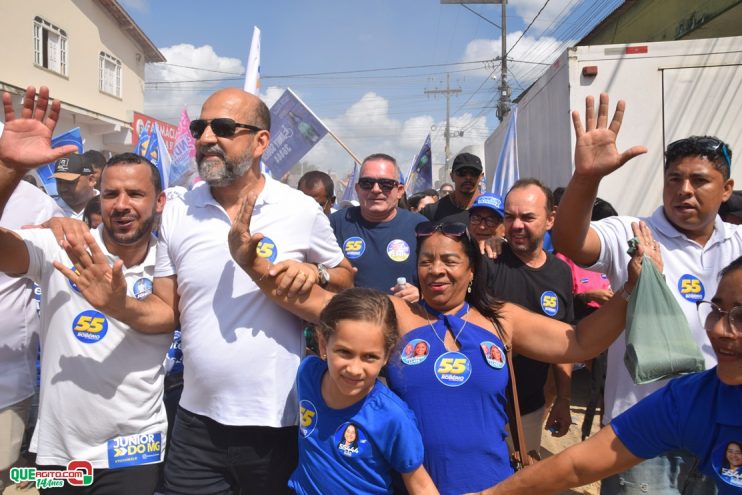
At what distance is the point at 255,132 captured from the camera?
2.42 metres

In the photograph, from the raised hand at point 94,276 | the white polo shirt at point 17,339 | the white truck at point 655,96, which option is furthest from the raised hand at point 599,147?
the white truck at point 655,96

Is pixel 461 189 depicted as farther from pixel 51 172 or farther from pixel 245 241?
pixel 51 172

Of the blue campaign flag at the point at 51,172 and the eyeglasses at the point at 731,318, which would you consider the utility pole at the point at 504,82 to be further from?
the eyeglasses at the point at 731,318

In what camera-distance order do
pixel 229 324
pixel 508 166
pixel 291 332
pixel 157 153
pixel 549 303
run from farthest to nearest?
pixel 508 166 < pixel 157 153 < pixel 549 303 < pixel 291 332 < pixel 229 324

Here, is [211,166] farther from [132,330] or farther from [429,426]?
[429,426]

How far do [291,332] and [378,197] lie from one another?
183 centimetres

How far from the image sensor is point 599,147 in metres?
2.09

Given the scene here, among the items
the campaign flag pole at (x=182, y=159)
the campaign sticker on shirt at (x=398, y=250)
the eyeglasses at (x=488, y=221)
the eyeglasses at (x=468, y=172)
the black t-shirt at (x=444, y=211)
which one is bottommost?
the campaign sticker on shirt at (x=398, y=250)

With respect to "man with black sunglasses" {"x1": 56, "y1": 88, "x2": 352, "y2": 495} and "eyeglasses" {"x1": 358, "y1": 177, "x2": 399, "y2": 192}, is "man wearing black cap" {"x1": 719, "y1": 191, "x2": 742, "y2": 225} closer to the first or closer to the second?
"eyeglasses" {"x1": 358, "y1": 177, "x2": 399, "y2": 192}

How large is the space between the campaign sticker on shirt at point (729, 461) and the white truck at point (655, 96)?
438cm

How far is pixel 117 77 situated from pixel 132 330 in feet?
69.5

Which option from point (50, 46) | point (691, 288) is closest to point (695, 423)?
point (691, 288)

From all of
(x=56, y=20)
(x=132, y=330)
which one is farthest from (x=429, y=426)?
(x=56, y=20)

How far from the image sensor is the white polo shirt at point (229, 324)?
7.23 ft
